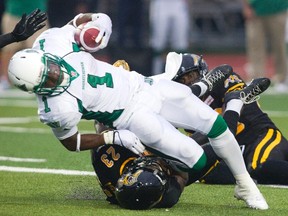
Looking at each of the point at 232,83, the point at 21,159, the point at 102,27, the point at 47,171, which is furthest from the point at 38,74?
the point at 21,159

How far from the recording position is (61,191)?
6.86 m

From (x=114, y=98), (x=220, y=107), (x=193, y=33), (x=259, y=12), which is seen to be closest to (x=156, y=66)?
(x=259, y=12)

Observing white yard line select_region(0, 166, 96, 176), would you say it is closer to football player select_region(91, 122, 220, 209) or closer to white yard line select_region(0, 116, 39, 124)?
football player select_region(91, 122, 220, 209)

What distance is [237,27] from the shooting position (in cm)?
1934

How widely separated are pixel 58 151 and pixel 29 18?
2604 millimetres

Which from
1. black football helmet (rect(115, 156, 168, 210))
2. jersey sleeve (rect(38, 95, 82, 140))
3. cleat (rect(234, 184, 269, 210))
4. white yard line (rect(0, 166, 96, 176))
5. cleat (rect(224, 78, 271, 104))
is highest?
jersey sleeve (rect(38, 95, 82, 140))

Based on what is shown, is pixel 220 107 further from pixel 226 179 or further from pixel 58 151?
pixel 58 151

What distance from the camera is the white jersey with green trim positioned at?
234 inches

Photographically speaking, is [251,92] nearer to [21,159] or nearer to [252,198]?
[252,198]

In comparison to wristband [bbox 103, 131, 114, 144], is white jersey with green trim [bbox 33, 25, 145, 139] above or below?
above

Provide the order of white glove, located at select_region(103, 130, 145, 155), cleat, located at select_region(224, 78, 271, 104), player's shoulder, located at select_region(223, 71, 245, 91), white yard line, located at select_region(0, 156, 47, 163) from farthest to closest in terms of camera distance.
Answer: white yard line, located at select_region(0, 156, 47, 163)
player's shoulder, located at select_region(223, 71, 245, 91)
cleat, located at select_region(224, 78, 271, 104)
white glove, located at select_region(103, 130, 145, 155)

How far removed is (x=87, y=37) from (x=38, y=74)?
55cm

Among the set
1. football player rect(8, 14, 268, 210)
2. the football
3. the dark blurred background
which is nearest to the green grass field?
football player rect(8, 14, 268, 210)

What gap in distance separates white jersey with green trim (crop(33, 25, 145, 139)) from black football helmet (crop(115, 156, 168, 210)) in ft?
1.19
